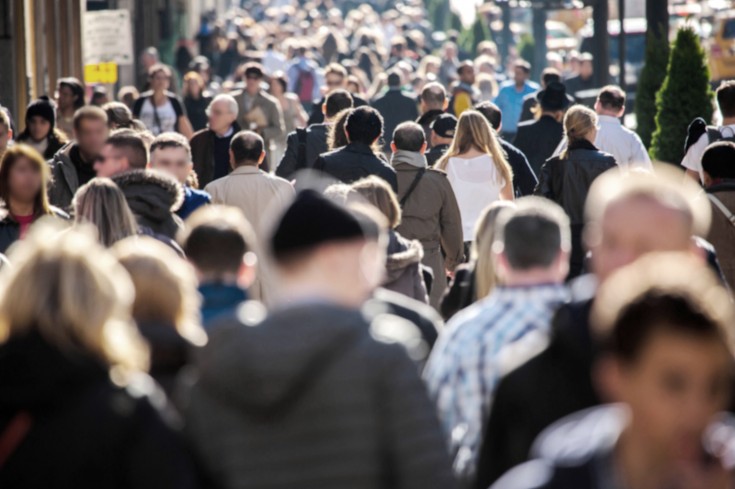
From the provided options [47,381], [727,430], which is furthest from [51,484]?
[727,430]

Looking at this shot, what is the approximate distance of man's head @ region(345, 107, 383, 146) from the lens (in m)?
12.0

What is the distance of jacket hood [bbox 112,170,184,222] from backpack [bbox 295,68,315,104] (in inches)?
798

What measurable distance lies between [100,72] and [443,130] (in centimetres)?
882

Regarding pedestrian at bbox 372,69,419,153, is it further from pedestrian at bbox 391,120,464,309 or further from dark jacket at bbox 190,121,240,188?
pedestrian at bbox 391,120,464,309

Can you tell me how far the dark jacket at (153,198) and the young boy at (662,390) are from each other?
562 centimetres

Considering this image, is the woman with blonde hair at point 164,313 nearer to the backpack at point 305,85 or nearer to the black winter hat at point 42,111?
the black winter hat at point 42,111

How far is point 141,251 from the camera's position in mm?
5258

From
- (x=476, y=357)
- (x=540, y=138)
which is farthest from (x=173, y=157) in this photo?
(x=540, y=138)

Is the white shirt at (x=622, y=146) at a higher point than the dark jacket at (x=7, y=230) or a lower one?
lower

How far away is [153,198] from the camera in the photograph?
344 inches

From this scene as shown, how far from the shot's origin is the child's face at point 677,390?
10.1 ft

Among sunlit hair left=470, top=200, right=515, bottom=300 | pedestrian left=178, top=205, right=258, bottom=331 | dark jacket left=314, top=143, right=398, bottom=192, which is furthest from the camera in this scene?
dark jacket left=314, top=143, right=398, bottom=192

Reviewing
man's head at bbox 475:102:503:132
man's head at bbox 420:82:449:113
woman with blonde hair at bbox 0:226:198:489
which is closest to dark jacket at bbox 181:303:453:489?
woman with blonde hair at bbox 0:226:198:489

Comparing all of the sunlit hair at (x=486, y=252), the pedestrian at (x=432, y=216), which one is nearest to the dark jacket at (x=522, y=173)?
the pedestrian at (x=432, y=216)
